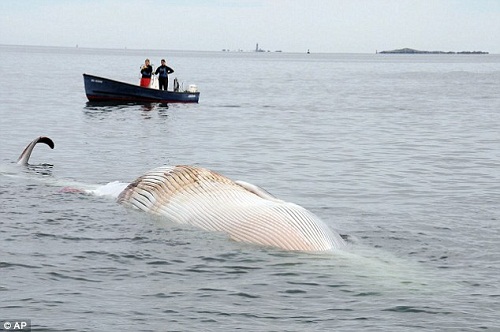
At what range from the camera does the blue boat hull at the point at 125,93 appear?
149 feet

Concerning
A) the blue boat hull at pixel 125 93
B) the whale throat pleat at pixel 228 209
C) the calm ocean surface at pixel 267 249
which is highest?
the whale throat pleat at pixel 228 209

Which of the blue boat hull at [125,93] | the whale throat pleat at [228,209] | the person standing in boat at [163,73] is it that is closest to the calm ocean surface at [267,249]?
the whale throat pleat at [228,209]

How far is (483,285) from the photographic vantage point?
10.6 metres

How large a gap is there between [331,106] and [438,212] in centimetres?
3402

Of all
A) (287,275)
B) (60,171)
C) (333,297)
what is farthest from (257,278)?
(60,171)

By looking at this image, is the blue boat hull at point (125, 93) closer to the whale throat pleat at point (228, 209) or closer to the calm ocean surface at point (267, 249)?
the calm ocean surface at point (267, 249)

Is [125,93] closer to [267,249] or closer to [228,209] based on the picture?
[228,209]

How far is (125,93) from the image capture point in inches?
1801

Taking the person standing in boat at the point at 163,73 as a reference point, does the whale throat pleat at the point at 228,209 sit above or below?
above

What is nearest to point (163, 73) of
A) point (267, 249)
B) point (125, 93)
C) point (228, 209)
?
point (125, 93)

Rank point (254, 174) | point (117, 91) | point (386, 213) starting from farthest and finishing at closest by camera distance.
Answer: point (117, 91) < point (254, 174) < point (386, 213)

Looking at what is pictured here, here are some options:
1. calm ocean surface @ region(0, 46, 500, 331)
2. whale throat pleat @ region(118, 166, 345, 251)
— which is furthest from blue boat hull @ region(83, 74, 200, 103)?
whale throat pleat @ region(118, 166, 345, 251)

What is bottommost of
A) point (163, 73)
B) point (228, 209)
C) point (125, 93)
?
point (125, 93)

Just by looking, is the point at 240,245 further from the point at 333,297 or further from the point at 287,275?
the point at 333,297
